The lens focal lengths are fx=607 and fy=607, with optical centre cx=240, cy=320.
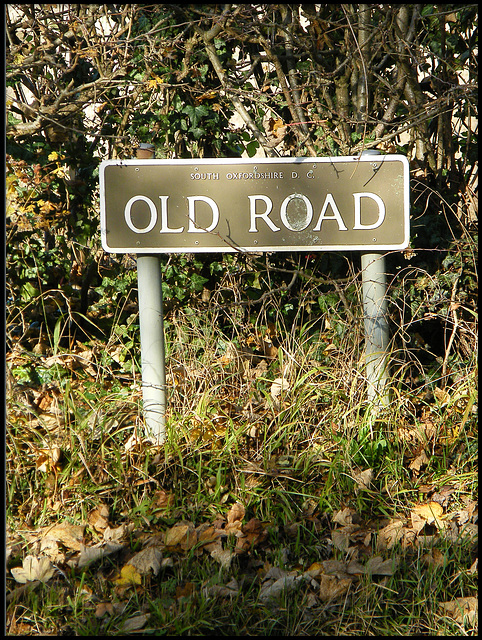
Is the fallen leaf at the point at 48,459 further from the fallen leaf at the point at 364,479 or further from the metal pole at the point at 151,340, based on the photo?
the fallen leaf at the point at 364,479

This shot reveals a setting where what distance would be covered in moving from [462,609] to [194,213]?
1.99 m

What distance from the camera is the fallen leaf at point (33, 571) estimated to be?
230 cm

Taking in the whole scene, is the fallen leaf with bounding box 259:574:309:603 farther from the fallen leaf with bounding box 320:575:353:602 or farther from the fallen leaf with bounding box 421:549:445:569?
the fallen leaf with bounding box 421:549:445:569

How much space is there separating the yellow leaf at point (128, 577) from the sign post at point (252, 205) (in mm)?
711

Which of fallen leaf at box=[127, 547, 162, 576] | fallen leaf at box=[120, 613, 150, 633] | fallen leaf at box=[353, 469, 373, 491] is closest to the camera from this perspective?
fallen leaf at box=[120, 613, 150, 633]

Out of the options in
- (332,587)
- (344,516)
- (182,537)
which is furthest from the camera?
(344,516)

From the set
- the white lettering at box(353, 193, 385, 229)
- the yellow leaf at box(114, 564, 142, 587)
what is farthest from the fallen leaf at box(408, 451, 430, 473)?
the yellow leaf at box(114, 564, 142, 587)

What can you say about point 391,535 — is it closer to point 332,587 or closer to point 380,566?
point 380,566

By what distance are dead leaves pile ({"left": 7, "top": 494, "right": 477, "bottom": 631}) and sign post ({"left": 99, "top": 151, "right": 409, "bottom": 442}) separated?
0.57m

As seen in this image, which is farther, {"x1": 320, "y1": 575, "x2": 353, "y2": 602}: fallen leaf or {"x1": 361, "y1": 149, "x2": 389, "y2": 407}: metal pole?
{"x1": 361, "y1": 149, "x2": 389, "y2": 407}: metal pole

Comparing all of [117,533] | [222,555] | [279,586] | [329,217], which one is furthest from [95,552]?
[329,217]

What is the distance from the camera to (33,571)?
2.32 meters

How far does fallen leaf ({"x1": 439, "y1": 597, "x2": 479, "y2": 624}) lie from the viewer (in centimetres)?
216

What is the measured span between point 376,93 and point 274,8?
0.84 meters
